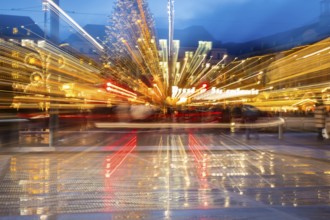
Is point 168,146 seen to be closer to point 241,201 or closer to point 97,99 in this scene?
point 241,201

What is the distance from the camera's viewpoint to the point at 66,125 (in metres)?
34.1

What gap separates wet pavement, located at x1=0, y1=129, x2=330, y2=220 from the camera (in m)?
7.79

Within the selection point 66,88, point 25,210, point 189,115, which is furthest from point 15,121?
point 25,210

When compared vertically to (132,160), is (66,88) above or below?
above

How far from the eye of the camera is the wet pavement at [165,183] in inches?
307

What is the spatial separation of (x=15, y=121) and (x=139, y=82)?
90.7ft

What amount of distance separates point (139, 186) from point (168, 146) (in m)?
8.60

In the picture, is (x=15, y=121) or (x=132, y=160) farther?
(x=15, y=121)

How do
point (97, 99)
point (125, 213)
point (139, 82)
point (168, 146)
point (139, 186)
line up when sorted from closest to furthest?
point (125, 213)
point (139, 186)
point (168, 146)
point (97, 99)
point (139, 82)

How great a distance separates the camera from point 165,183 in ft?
34.7

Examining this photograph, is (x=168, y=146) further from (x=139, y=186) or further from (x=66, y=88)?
(x=66, y=88)

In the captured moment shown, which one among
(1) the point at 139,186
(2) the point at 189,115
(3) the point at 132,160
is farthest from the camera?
(2) the point at 189,115

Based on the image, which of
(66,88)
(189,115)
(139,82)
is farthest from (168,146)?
(139,82)

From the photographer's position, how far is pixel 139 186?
10.2 metres
